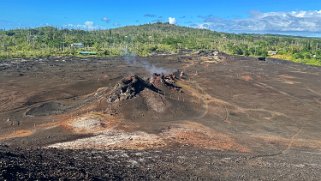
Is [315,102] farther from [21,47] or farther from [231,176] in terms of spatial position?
[21,47]

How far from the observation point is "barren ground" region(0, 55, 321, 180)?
33.3m

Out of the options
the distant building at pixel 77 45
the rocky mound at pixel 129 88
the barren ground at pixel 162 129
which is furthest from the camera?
the distant building at pixel 77 45

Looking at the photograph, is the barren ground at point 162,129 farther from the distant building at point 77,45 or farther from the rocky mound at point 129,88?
the distant building at point 77,45

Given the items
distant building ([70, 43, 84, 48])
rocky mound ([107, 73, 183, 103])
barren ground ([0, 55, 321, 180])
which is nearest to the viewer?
barren ground ([0, 55, 321, 180])

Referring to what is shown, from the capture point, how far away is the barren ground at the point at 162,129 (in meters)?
33.3

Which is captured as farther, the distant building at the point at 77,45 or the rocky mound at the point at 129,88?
the distant building at the point at 77,45

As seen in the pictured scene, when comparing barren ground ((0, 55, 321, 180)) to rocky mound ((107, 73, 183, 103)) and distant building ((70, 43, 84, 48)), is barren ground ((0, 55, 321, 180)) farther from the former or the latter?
distant building ((70, 43, 84, 48))

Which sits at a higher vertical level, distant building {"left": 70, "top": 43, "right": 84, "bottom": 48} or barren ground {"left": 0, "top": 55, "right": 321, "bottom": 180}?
distant building {"left": 70, "top": 43, "right": 84, "bottom": 48}

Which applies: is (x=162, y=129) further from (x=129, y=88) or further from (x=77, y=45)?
(x=77, y=45)

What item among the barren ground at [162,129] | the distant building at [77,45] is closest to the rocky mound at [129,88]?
the barren ground at [162,129]

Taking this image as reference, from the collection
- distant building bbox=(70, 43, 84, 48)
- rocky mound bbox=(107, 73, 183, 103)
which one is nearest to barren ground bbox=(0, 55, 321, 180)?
rocky mound bbox=(107, 73, 183, 103)

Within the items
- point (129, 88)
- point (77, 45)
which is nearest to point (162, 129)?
point (129, 88)

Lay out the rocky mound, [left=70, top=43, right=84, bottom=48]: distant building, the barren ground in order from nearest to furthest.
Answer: the barren ground → the rocky mound → [left=70, top=43, right=84, bottom=48]: distant building

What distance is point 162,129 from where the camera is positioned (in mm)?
49719
